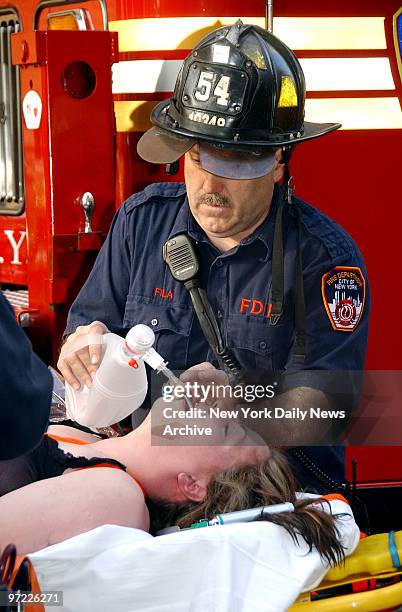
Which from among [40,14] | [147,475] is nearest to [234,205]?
[147,475]

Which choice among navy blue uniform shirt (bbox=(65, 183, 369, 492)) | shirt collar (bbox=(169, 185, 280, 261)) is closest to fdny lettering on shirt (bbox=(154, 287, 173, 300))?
navy blue uniform shirt (bbox=(65, 183, 369, 492))

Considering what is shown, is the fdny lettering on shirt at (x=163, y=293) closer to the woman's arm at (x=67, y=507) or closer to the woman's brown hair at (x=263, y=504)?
the woman's brown hair at (x=263, y=504)

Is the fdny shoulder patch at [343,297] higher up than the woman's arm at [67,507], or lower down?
higher up

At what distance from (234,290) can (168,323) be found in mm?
222

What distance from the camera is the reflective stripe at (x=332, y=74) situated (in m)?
3.79

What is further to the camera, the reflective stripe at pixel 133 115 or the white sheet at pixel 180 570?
the reflective stripe at pixel 133 115

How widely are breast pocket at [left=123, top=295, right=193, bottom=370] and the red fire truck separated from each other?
64 centimetres

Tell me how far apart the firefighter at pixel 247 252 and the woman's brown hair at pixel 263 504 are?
0.53 feet

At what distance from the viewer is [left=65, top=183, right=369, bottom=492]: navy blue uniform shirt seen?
3.10 metres

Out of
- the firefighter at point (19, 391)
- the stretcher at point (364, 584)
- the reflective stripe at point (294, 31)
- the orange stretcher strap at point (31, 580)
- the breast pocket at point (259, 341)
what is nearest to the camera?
the firefighter at point (19, 391)

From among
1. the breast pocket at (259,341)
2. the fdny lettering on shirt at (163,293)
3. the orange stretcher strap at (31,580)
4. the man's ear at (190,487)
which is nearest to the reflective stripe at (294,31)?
the fdny lettering on shirt at (163,293)

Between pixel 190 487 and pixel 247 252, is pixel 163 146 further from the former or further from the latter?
pixel 190 487

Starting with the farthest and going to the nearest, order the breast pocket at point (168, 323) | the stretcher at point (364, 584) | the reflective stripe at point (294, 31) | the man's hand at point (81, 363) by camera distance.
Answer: the reflective stripe at point (294, 31) < the breast pocket at point (168, 323) < the man's hand at point (81, 363) < the stretcher at point (364, 584)

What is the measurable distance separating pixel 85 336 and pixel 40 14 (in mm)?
2222
